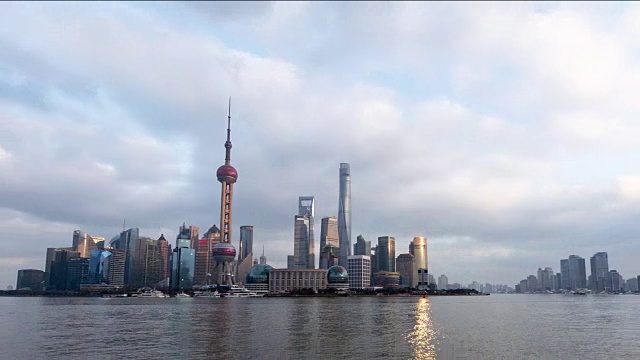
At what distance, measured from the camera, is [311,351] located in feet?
228

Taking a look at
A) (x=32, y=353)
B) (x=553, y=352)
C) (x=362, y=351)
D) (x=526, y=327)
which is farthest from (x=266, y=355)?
(x=526, y=327)

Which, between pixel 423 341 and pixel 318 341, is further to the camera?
pixel 423 341

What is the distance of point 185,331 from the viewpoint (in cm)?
9481

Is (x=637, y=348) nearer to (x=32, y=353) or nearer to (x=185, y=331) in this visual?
(x=185, y=331)

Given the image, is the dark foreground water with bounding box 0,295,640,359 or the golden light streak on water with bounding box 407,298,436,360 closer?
the golden light streak on water with bounding box 407,298,436,360

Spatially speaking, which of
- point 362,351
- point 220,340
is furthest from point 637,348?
point 220,340

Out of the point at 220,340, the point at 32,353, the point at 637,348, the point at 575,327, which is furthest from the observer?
the point at 575,327

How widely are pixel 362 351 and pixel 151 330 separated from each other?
48.4 meters

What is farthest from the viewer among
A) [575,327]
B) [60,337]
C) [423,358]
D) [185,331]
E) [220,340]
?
[575,327]

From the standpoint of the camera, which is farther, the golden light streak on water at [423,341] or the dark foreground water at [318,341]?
the dark foreground water at [318,341]

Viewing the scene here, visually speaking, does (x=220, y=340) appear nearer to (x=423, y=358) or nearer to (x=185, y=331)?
(x=185, y=331)

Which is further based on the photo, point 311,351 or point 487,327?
point 487,327

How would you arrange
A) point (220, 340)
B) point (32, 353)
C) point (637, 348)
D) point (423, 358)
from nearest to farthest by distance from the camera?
point (423, 358), point (32, 353), point (637, 348), point (220, 340)

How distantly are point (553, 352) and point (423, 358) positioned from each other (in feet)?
68.3
